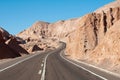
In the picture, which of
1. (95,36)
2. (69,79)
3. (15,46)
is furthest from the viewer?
(15,46)

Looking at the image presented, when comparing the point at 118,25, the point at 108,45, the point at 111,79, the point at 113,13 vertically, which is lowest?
the point at 111,79

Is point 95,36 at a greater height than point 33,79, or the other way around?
point 95,36

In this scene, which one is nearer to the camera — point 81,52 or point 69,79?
point 69,79

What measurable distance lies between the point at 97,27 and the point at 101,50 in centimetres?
1730

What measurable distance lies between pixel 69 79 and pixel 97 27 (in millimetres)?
37602

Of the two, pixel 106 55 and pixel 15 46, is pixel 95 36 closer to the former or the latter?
pixel 106 55

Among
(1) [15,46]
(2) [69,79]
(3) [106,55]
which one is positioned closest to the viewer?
(2) [69,79]

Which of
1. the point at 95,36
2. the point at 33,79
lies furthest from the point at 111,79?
the point at 95,36

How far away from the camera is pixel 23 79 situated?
18.7 m

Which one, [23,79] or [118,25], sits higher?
[118,25]

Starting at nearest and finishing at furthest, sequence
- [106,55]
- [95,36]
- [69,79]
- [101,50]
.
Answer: [69,79]
[106,55]
[101,50]
[95,36]

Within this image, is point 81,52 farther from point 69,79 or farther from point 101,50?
point 69,79

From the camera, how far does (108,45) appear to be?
36.1m

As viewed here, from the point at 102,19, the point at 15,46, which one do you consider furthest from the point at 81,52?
the point at 15,46
